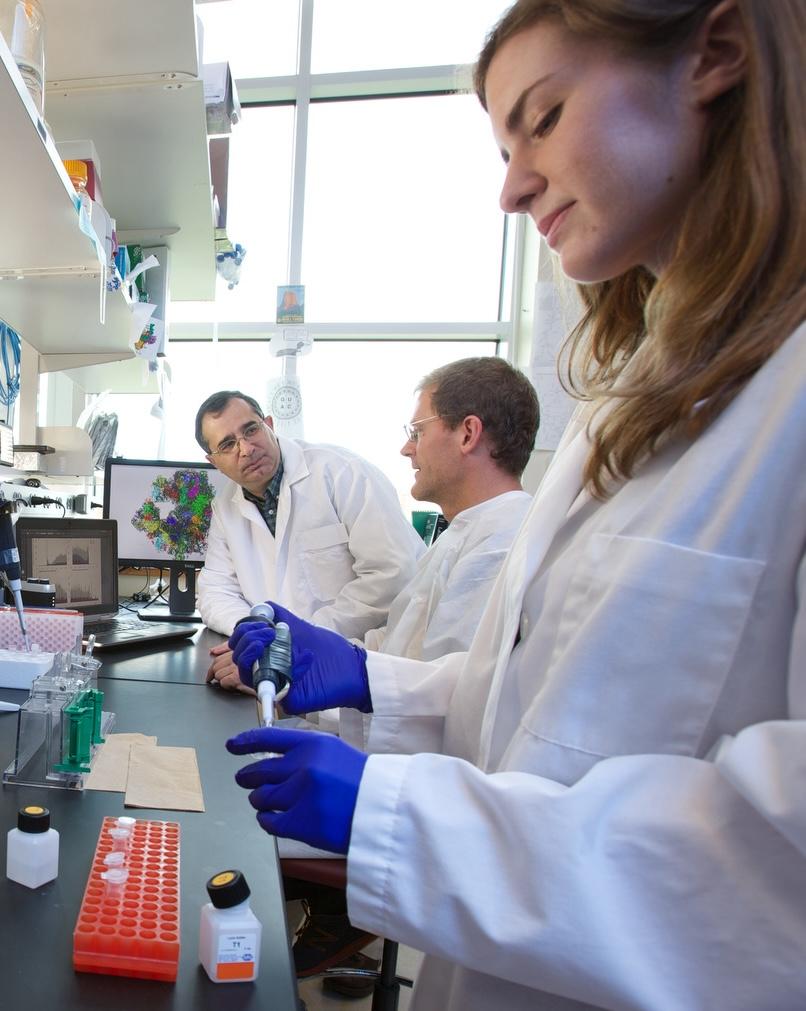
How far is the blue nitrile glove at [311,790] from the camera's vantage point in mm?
494

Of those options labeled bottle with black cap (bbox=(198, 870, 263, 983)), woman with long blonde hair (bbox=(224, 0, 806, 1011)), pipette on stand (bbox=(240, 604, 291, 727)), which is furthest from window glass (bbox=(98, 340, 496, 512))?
labeled bottle with black cap (bbox=(198, 870, 263, 983))

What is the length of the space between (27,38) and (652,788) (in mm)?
1553

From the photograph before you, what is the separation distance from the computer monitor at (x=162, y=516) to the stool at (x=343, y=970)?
1197mm

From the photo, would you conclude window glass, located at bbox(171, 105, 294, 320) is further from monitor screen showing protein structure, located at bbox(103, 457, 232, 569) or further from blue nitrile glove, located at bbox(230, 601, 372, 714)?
blue nitrile glove, located at bbox(230, 601, 372, 714)

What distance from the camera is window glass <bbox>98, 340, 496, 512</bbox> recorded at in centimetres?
324

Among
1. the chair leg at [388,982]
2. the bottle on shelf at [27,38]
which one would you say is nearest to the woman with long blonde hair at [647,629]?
Result: the chair leg at [388,982]

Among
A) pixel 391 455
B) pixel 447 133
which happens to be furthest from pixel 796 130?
pixel 447 133

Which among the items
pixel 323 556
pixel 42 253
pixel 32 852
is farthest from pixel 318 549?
pixel 32 852

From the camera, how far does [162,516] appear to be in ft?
7.45

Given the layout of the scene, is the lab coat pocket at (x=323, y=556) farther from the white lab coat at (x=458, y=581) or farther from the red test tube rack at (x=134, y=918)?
the red test tube rack at (x=134, y=918)

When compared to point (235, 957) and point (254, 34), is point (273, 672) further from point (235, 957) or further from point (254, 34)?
point (254, 34)

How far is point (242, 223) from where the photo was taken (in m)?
3.41

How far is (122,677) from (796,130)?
128 centimetres

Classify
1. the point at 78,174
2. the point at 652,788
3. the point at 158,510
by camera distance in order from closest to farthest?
the point at 652,788, the point at 78,174, the point at 158,510
